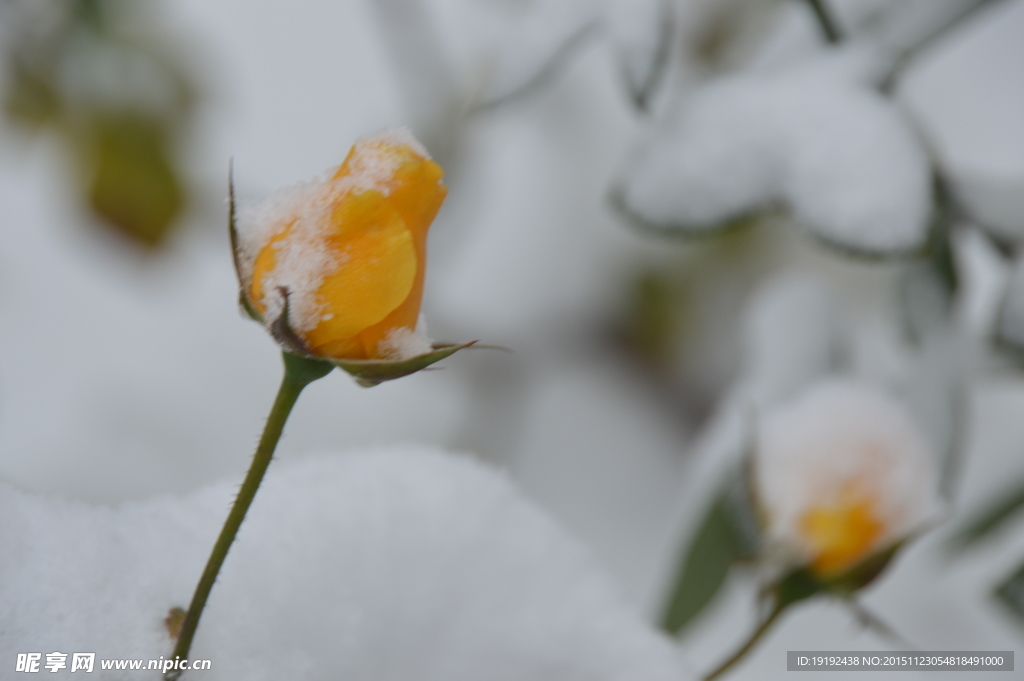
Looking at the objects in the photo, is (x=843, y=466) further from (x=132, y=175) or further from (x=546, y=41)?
(x=132, y=175)

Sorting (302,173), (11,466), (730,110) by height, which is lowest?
(11,466)

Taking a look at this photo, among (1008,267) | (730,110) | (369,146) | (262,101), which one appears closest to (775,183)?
(730,110)

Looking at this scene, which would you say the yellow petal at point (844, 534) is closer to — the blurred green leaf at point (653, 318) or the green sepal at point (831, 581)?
the green sepal at point (831, 581)

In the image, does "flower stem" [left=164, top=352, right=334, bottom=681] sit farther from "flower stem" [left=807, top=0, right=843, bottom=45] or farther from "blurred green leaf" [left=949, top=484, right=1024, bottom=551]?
"blurred green leaf" [left=949, top=484, right=1024, bottom=551]

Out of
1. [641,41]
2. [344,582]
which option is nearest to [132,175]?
[641,41]

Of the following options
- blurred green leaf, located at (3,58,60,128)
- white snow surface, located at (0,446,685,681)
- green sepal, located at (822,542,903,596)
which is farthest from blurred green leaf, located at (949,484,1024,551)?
blurred green leaf, located at (3,58,60,128)

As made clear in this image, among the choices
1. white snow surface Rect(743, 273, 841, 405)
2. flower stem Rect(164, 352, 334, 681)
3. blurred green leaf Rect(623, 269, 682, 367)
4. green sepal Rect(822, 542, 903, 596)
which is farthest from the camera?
blurred green leaf Rect(623, 269, 682, 367)

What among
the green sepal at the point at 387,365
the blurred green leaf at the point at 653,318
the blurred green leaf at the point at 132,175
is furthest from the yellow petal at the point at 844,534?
the blurred green leaf at the point at 132,175

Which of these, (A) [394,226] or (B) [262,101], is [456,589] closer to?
(A) [394,226]
